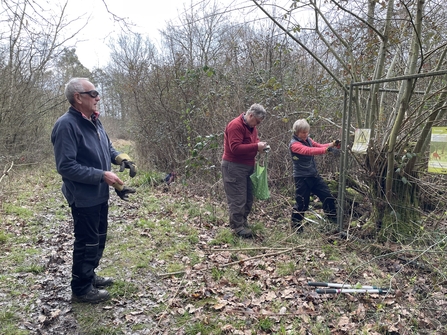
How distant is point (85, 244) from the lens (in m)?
3.20

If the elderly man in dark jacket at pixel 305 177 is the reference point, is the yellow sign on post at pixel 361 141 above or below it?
above

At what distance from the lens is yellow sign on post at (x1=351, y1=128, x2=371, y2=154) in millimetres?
4280

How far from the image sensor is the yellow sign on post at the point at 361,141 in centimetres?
428

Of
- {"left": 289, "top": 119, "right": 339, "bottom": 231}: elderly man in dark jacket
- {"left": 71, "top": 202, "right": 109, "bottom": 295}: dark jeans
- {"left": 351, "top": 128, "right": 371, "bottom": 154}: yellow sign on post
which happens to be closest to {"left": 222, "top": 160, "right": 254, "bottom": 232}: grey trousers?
{"left": 289, "top": 119, "right": 339, "bottom": 231}: elderly man in dark jacket

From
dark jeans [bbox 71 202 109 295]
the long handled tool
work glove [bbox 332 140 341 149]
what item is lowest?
the long handled tool

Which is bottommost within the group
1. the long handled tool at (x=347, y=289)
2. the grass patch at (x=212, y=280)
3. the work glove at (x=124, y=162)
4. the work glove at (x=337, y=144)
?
the grass patch at (x=212, y=280)

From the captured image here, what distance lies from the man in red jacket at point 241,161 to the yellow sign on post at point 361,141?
3.94 feet

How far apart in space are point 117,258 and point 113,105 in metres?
21.1

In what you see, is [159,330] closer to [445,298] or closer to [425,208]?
[445,298]

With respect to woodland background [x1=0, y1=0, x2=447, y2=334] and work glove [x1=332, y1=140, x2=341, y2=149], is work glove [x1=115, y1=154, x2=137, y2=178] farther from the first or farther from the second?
Answer: work glove [x1=332, y1=140, x2=341, y2=149]

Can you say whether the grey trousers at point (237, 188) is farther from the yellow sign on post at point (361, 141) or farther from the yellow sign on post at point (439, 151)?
the yellow sign on post at point (439, 151)

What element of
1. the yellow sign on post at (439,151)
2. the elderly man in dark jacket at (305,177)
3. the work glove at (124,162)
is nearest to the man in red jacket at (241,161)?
the elderly man in dark jacket at (305,177)

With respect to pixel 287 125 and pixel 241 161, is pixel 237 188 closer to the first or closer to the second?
pixel 241 161

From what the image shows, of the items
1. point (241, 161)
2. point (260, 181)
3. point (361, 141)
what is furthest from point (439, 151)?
point (241, 161)
